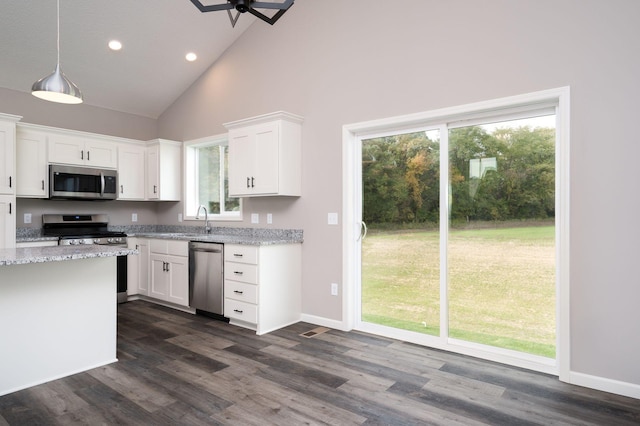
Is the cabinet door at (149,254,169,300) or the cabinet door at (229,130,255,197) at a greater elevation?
the cabinet door at (229,130,255,197)

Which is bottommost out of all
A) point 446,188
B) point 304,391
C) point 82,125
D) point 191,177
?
point 304,391

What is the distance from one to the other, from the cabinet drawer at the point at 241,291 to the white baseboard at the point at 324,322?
0.67m

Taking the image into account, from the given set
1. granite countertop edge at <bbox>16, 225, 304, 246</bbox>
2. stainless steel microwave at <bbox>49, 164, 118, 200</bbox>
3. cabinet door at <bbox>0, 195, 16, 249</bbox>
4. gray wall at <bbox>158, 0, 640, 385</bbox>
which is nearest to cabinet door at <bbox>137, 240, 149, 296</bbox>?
granite countertop edge at <bbox>16, 225, 304, 246</bbox>

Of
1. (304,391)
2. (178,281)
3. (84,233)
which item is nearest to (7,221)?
(84,233)

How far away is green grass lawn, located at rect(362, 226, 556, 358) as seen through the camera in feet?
10.1

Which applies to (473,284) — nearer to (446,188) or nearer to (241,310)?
(446,188)

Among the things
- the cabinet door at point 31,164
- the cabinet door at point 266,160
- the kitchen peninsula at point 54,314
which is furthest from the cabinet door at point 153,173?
the kitchen peninsula at point 54,314

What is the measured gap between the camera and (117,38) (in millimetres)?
4645

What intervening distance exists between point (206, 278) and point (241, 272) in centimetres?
60

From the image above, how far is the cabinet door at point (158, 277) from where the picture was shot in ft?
16.2

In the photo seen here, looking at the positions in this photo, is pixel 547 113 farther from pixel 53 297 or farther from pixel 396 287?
pixel 53 297

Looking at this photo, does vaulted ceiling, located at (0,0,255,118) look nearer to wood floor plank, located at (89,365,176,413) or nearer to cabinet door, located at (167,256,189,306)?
cabinet door, located at (167,256,189,306)

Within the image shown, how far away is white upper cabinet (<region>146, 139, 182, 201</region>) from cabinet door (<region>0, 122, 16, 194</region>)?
5.47 ft

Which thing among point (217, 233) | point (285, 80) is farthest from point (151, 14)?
point (217, 233)
